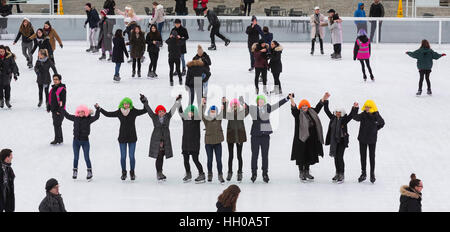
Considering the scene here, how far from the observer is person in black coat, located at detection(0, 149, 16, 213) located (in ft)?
38.7

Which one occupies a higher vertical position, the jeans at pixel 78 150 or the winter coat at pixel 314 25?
the winter coat at pixel 314 25

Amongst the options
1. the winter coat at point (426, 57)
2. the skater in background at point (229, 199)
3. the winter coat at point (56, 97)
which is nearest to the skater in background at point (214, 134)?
the winter coat at point (56, 97)

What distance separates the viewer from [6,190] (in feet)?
39.1

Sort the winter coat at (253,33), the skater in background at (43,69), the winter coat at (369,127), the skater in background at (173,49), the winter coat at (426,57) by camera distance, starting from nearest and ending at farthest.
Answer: the winter coat at (369,127), the skater in background at (43,69), the winter coat at (426,57), the skater in background at (173,49), the winter coat at (253,33)

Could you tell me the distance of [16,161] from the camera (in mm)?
15891

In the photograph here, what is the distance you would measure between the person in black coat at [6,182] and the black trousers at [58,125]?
480cm

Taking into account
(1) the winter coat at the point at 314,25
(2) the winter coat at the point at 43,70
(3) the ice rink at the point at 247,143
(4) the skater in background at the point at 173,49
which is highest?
(1) the winter coat at the point at 314,25

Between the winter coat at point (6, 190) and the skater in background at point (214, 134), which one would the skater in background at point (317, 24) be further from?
the winter coat at point (6, 190)

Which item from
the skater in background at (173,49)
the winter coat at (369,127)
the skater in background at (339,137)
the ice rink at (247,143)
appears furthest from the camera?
the skater in background at (173,49)

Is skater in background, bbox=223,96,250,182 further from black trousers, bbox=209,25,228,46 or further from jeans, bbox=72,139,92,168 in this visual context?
black trousers, bbox=209,25,228,46

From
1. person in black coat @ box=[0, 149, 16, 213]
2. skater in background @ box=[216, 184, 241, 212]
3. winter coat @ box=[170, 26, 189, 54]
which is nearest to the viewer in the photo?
skater in background @ box=[216, 184, 241, 212]

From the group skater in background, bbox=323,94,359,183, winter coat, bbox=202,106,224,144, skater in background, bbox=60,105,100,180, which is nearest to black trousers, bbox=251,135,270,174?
winter coat, bbox=202,106,224,144

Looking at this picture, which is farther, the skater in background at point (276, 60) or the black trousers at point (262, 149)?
the skater in background at point (276, 60)

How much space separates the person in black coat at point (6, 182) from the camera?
11.8 metres
